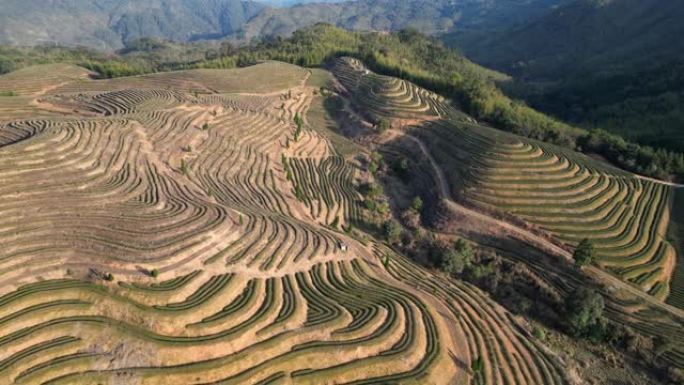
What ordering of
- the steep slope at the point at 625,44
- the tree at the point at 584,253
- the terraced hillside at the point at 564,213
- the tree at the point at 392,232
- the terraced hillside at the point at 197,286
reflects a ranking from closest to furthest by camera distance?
the terraced hillside at the point at 197,286 < the terraced hillside at the point at 564,213 < the tree at the point at 584,253 < the tree at the point at 392,232 < the steep slope at the point at 625,44

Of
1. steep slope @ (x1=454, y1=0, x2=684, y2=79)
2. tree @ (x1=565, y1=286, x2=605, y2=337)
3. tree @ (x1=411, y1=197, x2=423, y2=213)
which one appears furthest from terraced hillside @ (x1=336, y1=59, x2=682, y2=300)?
steep slope @ (x1=454, y1=0, x2=684, y2=79)

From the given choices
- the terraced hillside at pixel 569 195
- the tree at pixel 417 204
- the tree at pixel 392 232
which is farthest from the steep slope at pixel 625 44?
the tree at pixel 392 232

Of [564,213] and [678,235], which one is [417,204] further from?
[678,235]

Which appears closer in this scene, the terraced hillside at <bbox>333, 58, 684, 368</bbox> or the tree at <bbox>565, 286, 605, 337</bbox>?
the tree at <bbox>565, 286, 605, 337</bbox>

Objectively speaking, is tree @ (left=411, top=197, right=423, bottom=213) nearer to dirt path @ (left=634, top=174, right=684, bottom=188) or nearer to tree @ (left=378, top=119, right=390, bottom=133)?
tree @ (left=378, top=119, right=390, bottom=133)

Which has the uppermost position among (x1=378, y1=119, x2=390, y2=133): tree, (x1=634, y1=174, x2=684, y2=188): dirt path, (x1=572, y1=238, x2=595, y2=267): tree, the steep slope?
the steep slope

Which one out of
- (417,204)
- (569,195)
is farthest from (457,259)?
(569,195)

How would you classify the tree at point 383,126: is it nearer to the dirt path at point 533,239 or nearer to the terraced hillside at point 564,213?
the terraced hillside at point 564,213
